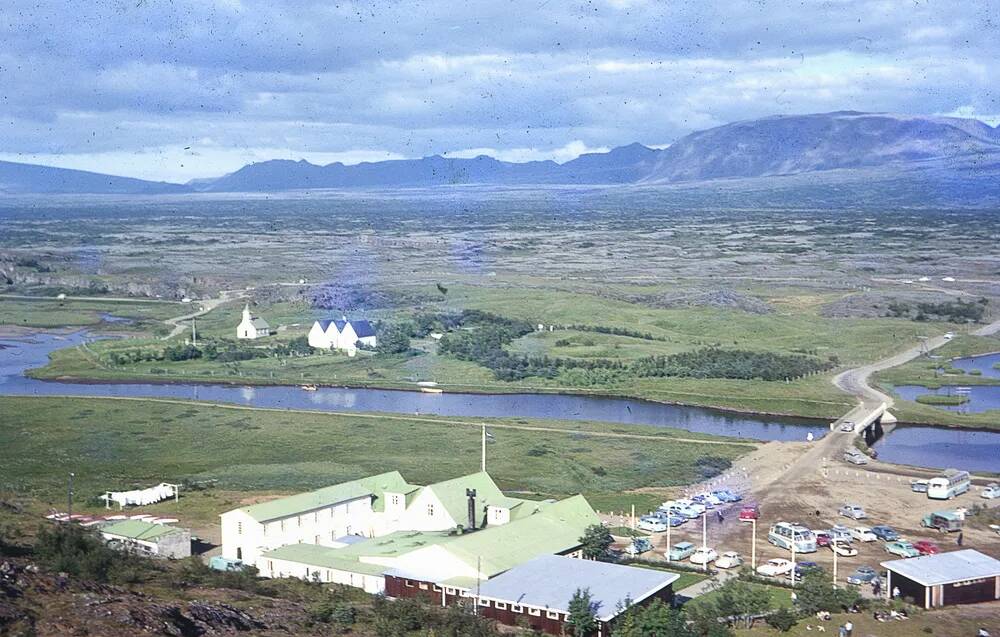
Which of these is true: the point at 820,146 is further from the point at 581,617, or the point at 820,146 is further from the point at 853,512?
the point at 581,617

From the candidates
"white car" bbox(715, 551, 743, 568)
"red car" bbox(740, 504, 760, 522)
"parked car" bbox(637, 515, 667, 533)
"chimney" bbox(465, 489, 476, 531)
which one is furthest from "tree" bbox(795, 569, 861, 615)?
"chimney" bbox(465, 489, 476, 531)

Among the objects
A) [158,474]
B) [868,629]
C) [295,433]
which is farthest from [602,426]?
[868,629]

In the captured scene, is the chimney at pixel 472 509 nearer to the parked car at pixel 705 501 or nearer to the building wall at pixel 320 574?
the building wall at pixel 320 574

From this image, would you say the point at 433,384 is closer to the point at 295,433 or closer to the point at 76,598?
the point at 295,433

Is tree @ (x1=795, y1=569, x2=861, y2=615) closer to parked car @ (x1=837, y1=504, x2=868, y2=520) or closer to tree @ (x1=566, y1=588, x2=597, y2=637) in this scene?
tree @ (x1=566, y1=588, x2=597, y2=637)

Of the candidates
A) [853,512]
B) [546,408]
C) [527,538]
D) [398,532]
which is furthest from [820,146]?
[527,538]

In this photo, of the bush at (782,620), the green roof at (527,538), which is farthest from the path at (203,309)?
the bush at (782,620)
